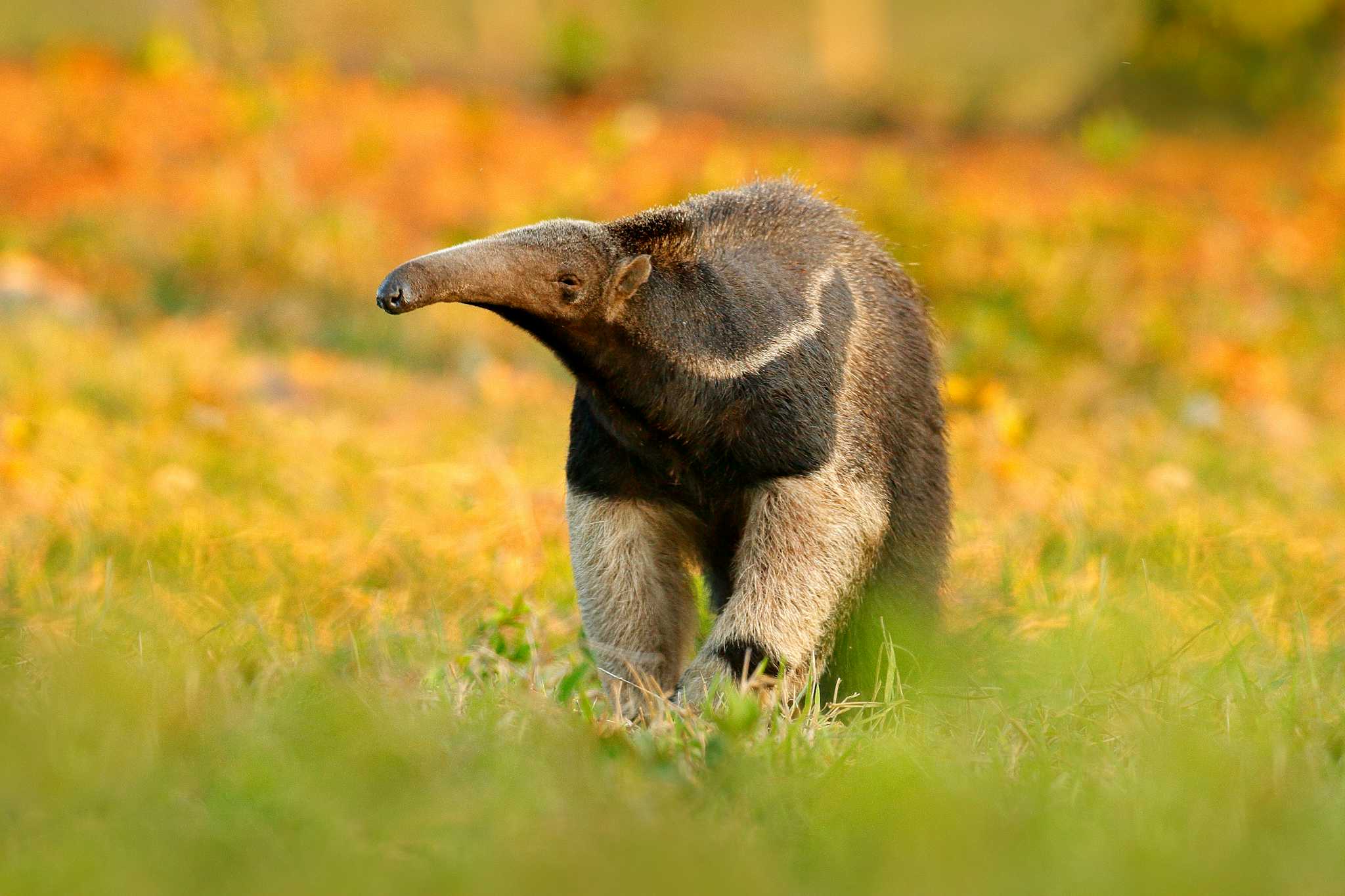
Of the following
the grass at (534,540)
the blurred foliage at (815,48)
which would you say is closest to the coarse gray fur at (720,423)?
the grass at (534,540)

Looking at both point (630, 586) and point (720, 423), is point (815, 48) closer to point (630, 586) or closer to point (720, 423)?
point (630, 586)

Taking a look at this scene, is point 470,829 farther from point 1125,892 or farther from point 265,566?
point 265,566

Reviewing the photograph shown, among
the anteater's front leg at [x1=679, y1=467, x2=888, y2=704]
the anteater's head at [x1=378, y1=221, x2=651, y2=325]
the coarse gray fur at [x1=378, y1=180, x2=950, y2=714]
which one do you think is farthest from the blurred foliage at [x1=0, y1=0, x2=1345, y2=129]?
the anteater's front leg at [x1=679, y1=467, x2=888, y2=704]

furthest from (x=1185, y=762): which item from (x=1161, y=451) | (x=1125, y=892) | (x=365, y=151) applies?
(x=365, y=151)

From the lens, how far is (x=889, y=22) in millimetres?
15531

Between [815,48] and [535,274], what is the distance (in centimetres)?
1275

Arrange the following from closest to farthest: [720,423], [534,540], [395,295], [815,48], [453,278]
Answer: [395,295] < [453,278] < [720,423] < [534,540] < [815,48]

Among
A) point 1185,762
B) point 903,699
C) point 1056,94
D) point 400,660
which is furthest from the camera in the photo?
point 1056,94

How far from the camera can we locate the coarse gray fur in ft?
11.9

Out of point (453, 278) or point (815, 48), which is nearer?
point (453, 278)

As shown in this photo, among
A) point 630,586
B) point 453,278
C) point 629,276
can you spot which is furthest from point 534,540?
point 453,278

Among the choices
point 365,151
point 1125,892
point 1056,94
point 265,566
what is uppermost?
point 1056,94

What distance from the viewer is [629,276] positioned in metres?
3.62

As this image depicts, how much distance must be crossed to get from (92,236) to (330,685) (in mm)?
8615
